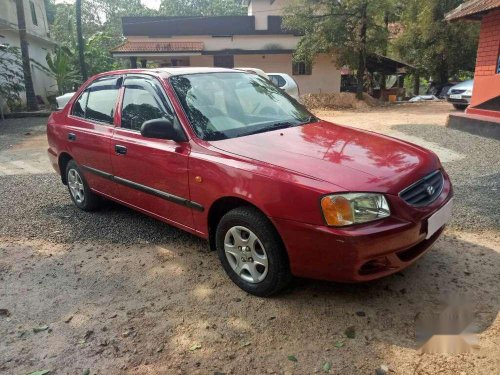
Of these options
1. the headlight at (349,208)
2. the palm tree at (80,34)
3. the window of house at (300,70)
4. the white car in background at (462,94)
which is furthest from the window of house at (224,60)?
the headlight at (349,208)

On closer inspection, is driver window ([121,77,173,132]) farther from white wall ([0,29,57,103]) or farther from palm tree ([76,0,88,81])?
white wall ([0,29,57,103])

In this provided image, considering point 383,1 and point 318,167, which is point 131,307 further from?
point 383,1

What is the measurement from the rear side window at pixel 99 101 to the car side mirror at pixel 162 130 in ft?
3.66

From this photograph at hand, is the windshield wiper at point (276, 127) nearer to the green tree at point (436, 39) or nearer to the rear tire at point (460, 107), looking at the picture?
the rear tire at point (460, 107)

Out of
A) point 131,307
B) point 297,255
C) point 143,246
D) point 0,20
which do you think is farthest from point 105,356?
point 0,20

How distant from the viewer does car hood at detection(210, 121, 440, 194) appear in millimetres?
2721

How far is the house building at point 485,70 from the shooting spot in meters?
10.1

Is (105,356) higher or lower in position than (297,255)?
lower

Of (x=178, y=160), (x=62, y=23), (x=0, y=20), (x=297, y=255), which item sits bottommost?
(x=297, y=255)

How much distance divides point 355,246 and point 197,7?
6055 centimetres

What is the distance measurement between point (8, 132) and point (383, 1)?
15.8m

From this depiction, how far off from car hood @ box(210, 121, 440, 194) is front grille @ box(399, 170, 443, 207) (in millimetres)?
45

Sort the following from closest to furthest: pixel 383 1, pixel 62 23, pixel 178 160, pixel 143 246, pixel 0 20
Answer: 1. pixel 178 160
2. pixel 143 246
3. pixel 0 20
4. pixel 383 1
5. pixel 62 23

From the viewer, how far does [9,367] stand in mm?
2566
